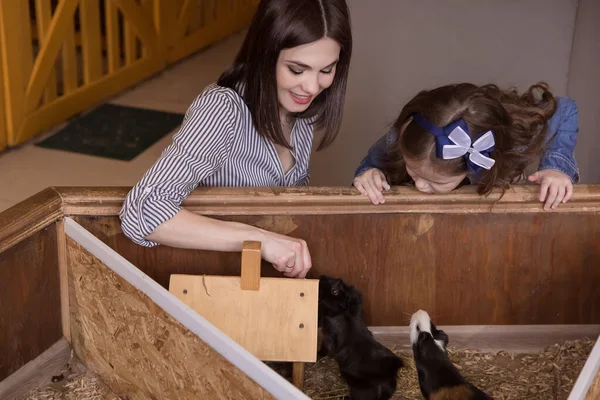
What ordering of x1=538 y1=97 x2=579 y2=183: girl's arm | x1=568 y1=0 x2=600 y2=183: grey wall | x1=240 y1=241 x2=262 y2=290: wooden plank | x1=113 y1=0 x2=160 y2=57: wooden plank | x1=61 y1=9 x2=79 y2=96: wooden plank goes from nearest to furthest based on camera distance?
1. x1=240 y1=241 x2=262 y2=290: wooden plank
2. x1=538 y1=97 x2=579 y2=183: girl's arm
3. x1=568 y1=0 x2=600 y2=183: grey wall
4. x1=61 y1=9 x2=79 y2=96: wooden plank
5. x1=113 y1=0 x2=160 y2=57: wooden plank

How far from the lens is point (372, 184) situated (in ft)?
6.30

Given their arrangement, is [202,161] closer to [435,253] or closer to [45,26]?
[435,253]

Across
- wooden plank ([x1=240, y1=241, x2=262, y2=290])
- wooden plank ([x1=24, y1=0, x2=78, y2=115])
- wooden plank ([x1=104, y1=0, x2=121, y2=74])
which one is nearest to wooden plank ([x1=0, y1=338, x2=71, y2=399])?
wooden plank ([x1=240, y1=241, x2=262, y2=290])

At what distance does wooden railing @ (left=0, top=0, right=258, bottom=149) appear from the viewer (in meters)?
3.63

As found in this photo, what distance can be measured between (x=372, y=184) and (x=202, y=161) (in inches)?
15.7

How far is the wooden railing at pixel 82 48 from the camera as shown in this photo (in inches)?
143

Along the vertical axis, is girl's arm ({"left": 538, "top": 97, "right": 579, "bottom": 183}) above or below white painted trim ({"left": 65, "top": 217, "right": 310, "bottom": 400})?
above

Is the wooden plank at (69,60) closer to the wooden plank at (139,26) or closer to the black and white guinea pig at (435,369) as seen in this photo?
the wooden plank at (139,26)

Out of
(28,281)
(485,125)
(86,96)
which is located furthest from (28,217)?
(86,96)

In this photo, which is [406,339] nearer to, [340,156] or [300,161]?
[300,161]

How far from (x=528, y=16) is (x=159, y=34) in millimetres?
2445

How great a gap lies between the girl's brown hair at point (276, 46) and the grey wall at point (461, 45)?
3.43 ft

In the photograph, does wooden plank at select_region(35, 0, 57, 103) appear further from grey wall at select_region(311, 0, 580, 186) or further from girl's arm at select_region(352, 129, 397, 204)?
girl's arm at select_region(352, 129, 397, 204)

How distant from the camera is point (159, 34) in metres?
4.72
